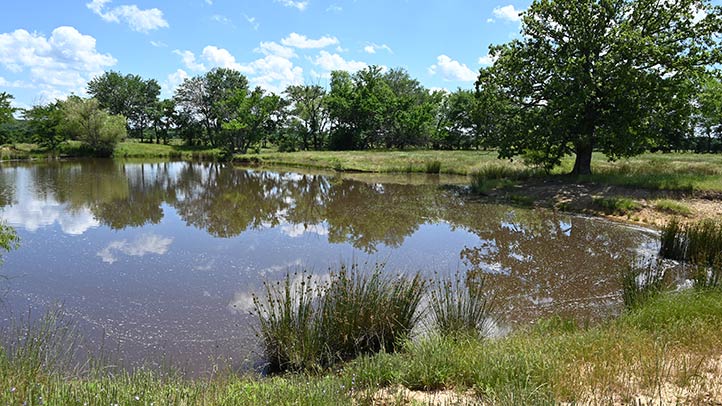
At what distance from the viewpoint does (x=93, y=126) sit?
51.1m

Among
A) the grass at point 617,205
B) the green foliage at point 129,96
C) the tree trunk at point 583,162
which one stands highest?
the green foliage at point 129,96

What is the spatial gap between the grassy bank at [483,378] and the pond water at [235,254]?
1881 millimetres

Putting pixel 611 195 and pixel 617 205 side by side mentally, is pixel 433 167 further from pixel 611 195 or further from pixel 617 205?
pixel 617 205

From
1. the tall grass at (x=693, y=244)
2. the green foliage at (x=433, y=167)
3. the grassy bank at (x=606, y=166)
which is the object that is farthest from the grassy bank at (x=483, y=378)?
the green foliage at (x=433, y=167)

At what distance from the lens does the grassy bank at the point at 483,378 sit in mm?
3273

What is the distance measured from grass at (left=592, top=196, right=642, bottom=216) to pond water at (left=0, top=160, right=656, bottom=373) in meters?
1.26

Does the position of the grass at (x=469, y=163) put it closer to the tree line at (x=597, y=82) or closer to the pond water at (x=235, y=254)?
the tree line at (x=597, y=82)

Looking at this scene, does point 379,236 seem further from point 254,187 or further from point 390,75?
point 390,75

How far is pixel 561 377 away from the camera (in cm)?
364

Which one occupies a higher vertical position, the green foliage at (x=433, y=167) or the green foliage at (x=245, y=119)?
the green foliage at (x=245, y=119)

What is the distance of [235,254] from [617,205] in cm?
1352

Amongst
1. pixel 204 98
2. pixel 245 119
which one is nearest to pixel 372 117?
pixel 245 119

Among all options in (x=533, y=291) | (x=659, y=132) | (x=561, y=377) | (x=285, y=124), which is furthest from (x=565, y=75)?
(x=285, y=124)

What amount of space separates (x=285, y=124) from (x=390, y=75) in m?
25.3
